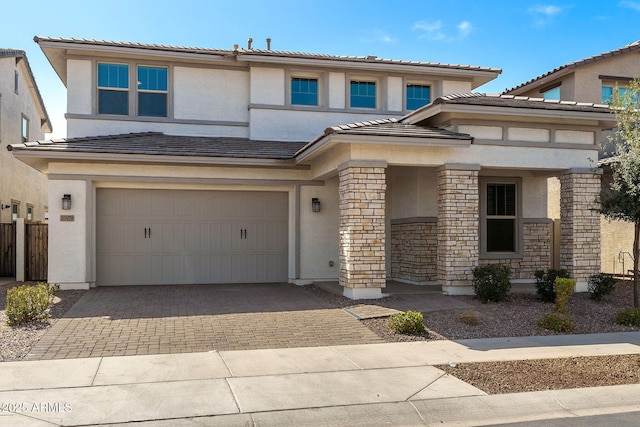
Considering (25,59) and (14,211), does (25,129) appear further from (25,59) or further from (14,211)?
(14,211)

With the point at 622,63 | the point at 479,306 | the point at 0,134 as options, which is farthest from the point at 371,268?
the point at 0,134

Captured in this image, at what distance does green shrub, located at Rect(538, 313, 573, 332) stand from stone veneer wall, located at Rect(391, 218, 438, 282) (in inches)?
171

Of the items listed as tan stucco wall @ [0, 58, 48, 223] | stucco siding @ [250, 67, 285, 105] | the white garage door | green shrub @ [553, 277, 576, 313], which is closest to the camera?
green shrub @ [553, 277, 576, 313]

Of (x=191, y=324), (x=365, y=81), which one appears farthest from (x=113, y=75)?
(x=191, y=324)

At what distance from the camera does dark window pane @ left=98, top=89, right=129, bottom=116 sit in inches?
611

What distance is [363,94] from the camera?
17047 millimetres

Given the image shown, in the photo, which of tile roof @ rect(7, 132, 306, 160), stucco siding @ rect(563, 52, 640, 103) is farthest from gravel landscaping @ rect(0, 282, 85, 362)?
stucco siding @ rect(563, 52, 640, 103)

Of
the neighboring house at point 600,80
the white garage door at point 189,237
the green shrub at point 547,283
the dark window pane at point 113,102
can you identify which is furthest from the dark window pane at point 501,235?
the dark window pane at point 113,102

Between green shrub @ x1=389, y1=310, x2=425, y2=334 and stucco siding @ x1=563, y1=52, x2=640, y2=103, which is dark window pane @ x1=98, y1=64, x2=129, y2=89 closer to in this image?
green shrub @ x1=389, y1=310, x2=425, y2=334

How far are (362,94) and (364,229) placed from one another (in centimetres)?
637

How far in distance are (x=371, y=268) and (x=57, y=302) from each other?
6.72 metres

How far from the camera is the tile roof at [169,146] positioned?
1359 cm

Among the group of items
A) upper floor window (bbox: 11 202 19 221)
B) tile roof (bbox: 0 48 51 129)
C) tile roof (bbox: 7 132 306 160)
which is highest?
tile roof (bbox: 0 48 51 129)

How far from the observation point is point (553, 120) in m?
13.1
